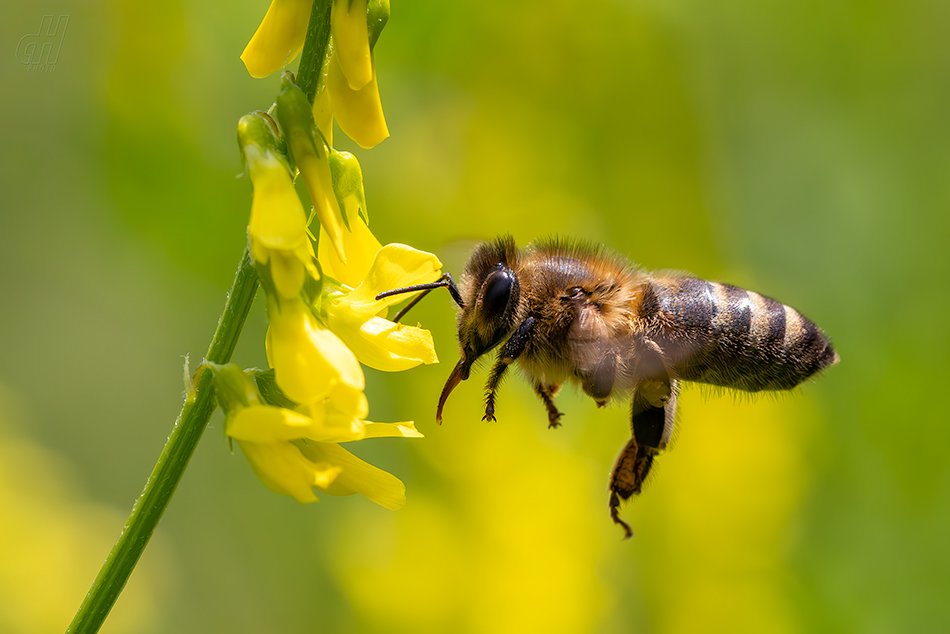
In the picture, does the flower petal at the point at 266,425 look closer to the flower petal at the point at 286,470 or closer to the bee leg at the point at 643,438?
Result: the flower petal at the point at 286,470

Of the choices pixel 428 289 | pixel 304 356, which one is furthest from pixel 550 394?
pixel 304 356

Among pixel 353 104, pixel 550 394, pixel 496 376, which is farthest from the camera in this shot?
pixel 550 394

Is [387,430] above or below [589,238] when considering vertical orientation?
below

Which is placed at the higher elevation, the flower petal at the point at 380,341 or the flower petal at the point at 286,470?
the flower petal at the point at 380,341

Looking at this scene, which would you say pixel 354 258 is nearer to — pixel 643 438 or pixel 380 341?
pixel 380 341

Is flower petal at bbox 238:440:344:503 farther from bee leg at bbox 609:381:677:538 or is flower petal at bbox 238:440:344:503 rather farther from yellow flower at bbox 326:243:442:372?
bee leg at bbox 609:381:677:538
